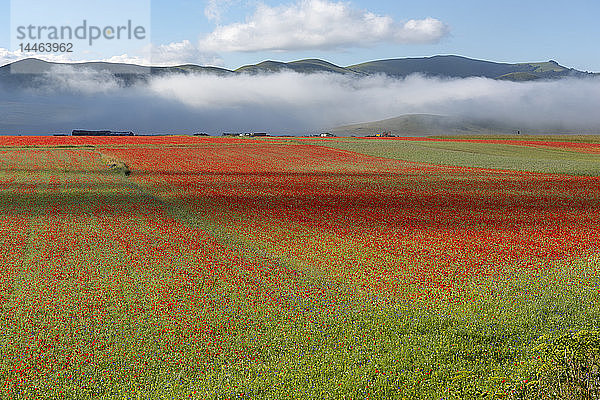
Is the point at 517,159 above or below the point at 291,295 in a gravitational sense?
above

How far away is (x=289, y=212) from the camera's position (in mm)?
29656

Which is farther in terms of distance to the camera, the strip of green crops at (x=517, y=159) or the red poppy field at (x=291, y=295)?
the strip of green crops at (x=517, y=159)

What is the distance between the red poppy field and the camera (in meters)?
10.8

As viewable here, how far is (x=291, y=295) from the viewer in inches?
616

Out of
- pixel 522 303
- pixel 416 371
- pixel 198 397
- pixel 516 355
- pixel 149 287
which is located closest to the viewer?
pixel 198 397

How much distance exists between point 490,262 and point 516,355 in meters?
7.83

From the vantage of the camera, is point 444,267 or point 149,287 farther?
point 444,267

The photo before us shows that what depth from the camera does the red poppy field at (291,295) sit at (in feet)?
35.5

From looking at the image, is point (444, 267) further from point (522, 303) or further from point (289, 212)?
point (289, 212)

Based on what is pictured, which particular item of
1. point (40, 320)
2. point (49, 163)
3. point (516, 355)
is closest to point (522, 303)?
point (516, 355)

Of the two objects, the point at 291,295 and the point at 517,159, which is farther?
the point at 517,159

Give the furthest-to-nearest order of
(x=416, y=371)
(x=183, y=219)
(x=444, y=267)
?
(x=183, y=219) → (x=444, y=267) → (x=416, y=371)

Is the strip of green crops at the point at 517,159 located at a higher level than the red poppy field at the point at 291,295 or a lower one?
higher

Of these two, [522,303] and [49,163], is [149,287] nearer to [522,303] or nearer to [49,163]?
[522,303]
